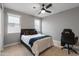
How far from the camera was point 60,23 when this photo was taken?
4.38ft

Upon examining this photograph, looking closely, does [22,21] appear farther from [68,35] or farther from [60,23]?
[68,35]

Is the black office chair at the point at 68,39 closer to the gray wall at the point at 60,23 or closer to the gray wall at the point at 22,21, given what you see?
the gray wall at the point at 60,23

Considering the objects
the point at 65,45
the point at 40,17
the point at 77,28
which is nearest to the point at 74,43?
the point at 65,45

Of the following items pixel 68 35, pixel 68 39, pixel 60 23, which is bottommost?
pixel 68 39

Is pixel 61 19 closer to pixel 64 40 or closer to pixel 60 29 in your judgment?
pixel 60 29

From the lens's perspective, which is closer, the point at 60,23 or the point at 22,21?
the point at 60,23

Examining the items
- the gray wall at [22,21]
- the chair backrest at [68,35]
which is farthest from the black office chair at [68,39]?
the gray wall at [22,21]

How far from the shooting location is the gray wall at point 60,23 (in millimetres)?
1227

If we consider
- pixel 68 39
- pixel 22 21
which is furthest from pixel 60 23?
pixel 22 21

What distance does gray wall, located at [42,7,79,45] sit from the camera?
4.03ft

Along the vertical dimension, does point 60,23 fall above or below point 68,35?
above

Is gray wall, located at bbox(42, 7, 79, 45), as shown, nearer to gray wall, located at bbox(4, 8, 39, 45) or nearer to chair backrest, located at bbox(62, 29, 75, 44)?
chair backrest, located at bbox(62, 29, 75, 44)

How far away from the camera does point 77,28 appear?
4.04 feet

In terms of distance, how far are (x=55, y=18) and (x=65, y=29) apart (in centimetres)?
32
